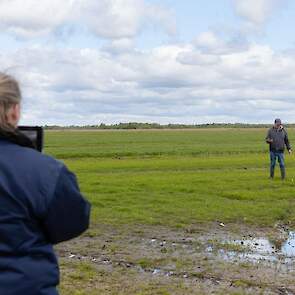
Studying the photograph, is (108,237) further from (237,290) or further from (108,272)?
(237,290)

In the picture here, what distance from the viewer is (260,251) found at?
37.0ft

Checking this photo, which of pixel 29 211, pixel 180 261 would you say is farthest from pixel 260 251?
pixel 29 211

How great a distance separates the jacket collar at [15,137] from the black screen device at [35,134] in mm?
162

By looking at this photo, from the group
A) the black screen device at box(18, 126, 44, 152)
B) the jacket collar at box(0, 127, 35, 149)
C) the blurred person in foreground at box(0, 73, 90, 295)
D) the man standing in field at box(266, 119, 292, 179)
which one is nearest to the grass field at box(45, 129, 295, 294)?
the man standing in field at box(266, 119, 292, 179)

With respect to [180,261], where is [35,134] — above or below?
above

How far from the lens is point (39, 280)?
2.94 metres

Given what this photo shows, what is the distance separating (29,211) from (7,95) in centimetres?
59

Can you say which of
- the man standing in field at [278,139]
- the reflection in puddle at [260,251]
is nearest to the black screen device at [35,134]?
the reflection in puddle at [260,251]

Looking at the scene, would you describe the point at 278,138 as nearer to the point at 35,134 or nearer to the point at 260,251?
the point at 260,251

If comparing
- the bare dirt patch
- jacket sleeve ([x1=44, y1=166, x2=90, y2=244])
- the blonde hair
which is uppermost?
the blonde hair

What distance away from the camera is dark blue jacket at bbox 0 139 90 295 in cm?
290

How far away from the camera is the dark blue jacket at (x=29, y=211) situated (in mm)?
2904

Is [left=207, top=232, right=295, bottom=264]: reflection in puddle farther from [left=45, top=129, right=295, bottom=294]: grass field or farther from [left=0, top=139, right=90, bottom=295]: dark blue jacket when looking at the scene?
[left=0, top=139, right=90, bottom=295]: dark blue jacket

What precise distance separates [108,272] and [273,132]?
14941 millimetres
